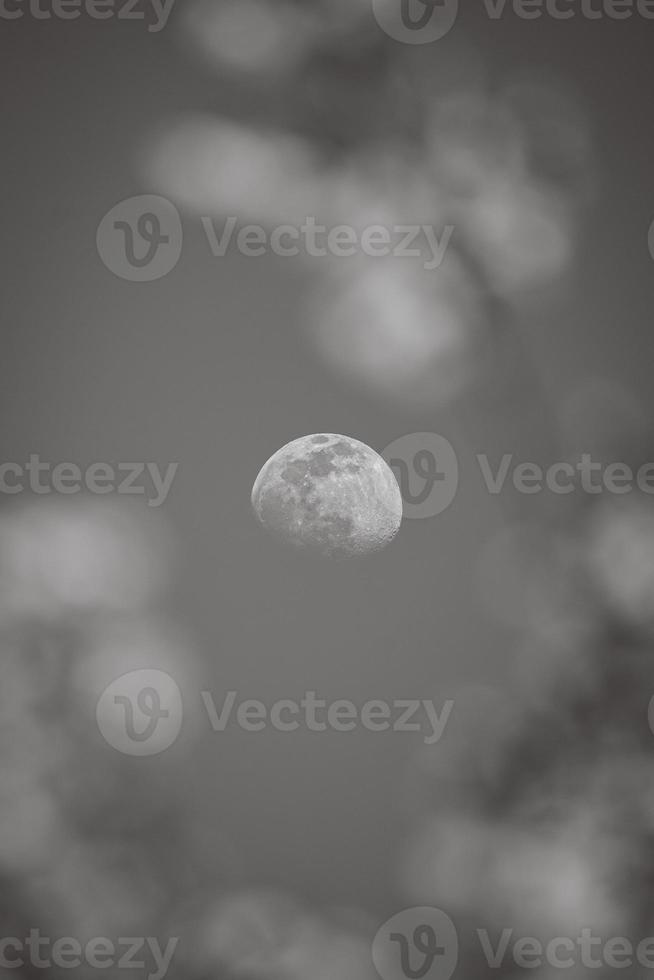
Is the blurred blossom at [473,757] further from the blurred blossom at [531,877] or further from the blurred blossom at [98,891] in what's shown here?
the blurred blossom at [98,891]

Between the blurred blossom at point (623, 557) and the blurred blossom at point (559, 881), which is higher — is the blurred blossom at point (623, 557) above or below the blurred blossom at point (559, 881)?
above

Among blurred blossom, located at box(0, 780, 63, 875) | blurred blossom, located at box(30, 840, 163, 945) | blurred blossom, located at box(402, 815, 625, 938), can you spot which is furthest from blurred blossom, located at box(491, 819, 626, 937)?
blurred blossom, located at box(0, 780, 63, 875)

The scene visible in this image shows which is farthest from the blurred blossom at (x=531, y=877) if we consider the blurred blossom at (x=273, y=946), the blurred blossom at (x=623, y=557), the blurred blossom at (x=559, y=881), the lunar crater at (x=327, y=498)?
the lunar crater at (x=327, y=498)

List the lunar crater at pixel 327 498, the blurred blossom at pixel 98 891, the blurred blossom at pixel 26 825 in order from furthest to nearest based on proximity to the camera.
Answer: the blurred blossom at pixel 26 825 → the blurred blossom at pixel 98 891 → the lunar crater at pixel 327 498

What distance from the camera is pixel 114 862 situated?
24.1 ft

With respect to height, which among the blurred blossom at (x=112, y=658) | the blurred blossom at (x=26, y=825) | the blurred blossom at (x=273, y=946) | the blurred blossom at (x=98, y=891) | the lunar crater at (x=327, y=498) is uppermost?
the lunar crater at (x=327, y=498)

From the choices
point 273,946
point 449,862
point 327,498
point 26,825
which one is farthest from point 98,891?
point 327,498

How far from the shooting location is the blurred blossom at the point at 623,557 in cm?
680

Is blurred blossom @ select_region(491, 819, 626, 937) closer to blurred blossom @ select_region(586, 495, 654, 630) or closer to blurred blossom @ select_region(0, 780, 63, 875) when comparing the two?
blurred blossom @ select_region(586, 495, 654, 630)

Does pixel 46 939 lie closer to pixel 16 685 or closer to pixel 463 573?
pixel 16 685

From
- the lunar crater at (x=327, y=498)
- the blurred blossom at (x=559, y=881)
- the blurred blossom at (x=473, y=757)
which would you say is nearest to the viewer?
the lunar crater at (x=327, y=498)

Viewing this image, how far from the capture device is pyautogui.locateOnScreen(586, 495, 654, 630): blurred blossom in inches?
268

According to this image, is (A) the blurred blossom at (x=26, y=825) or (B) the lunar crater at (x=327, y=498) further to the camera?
(A) the blurred blossom at (x=26, y=825)

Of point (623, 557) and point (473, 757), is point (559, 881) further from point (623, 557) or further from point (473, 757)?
point (623, 557)
